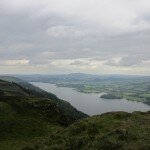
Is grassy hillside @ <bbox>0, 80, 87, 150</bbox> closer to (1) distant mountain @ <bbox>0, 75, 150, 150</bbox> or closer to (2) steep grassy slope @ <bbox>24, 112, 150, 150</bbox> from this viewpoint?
(1) distant mountain @ <bbox>0, 75, 150, 150</bbox>

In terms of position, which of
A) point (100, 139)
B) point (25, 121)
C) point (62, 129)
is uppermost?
point (100, 139)

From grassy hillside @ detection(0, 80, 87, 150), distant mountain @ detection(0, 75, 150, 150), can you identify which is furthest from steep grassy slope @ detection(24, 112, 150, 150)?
grassy hillside @ detection(0, 80, 87, 150)

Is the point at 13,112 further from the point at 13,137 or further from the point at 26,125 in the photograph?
the point at 13,137

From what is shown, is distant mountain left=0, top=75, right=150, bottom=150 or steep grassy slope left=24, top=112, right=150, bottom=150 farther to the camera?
distant mountain left=0, top=75, right=150, bottom=150

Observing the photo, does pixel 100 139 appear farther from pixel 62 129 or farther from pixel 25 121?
pixel 25 121

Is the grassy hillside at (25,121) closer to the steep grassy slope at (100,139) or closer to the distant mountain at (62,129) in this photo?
the distant mountain at (62,129)

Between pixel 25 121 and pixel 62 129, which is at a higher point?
pixel 62 129

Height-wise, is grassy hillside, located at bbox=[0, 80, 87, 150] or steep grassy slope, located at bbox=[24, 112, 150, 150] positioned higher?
steep grassy slope, located at bbox=[24, 112, 150, 150]

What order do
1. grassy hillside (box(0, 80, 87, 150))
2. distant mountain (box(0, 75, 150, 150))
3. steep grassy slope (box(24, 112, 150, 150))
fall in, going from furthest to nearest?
grassy hillside (box(0, 80, 87, 150)) → distant mountain (box(0, 75, 150, 150)) → steep grassy slope (box(24, 112, 150, 150))

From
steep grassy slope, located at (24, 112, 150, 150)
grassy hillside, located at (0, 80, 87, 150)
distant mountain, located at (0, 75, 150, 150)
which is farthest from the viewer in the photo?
grassy hillside, located at (0, 80, 87, 150)

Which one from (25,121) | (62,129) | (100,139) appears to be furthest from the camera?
(25,121)

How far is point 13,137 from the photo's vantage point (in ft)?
144

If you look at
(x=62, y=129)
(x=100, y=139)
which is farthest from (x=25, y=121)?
(x=100, y=139)

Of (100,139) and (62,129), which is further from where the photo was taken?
(62,129)
